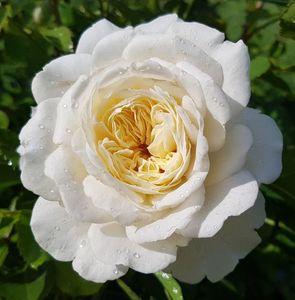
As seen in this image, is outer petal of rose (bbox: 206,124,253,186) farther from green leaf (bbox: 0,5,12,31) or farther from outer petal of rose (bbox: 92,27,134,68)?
green leaf (bbox: 0,5,12,31)

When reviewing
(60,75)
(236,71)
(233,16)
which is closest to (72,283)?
(60,75)

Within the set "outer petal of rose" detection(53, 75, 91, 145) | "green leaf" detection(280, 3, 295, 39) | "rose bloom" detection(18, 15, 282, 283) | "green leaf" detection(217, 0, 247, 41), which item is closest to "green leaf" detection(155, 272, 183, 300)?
"rose bloom" detection(18, 15, 282, 283)

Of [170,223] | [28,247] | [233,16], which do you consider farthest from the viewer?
[233,16]

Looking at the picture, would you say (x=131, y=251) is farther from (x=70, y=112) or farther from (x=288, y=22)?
(x=288, y=22)

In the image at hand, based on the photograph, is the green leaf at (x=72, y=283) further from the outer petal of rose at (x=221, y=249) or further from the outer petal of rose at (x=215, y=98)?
the outer petal of rose at (x=215, y=98)

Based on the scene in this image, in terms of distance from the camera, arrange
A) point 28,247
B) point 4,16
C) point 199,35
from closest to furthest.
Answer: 1. point 199,35
2. point 28,247
3. point 4,16

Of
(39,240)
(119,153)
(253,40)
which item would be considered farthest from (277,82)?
(39,240)
